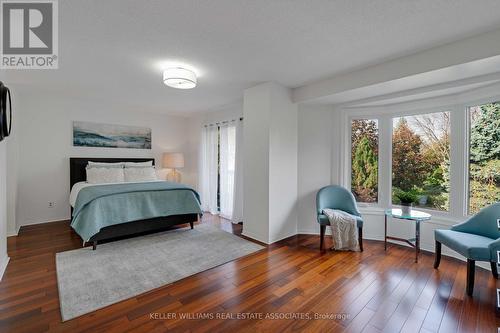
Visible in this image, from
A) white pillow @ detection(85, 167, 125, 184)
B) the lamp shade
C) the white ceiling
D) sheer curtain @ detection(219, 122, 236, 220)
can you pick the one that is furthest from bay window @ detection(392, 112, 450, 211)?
white pillow @ detection(85, 167, 125, 184)

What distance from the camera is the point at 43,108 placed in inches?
160

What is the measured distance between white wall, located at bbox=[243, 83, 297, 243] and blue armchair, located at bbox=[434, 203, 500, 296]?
1878 mm

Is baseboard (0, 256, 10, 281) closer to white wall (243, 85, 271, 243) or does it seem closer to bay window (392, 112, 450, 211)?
white wall (243, 85, 271, 243)

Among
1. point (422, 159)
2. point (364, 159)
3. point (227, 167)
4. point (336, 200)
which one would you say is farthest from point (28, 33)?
point (422, 159)

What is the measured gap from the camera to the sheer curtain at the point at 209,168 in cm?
502

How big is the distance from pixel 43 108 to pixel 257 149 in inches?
159

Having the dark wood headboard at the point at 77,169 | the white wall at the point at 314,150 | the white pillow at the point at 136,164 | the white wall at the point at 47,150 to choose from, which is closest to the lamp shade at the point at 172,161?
the white pillow at the point at 136,164

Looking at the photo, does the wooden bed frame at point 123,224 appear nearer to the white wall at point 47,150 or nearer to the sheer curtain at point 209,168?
the white wall at point 47,150

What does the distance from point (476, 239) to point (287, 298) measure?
6.45ft

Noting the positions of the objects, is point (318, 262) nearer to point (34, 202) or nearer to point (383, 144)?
point (383, 144)

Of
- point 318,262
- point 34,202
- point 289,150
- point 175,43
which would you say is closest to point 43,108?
point 34,202

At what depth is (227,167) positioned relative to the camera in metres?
4.68

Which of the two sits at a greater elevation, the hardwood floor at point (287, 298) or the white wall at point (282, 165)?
the white wall at point (282, 165)

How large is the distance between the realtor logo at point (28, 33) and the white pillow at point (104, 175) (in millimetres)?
1964
